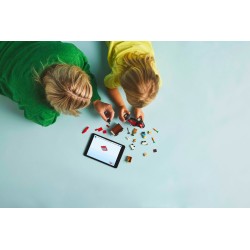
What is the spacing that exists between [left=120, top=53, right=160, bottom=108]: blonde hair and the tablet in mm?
439

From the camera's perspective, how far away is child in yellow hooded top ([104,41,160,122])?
4.27ft

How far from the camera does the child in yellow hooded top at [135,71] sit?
1.30m

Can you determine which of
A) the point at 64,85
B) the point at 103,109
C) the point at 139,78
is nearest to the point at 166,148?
the point at 103,109

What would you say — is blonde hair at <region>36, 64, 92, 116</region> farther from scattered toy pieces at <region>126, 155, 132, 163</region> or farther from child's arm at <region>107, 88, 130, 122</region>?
scattered toy pieces at <region>126, 155, 132, 163</region>

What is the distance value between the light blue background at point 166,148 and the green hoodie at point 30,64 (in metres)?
0.30

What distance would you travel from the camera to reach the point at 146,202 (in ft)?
5.87

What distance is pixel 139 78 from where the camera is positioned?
129cm

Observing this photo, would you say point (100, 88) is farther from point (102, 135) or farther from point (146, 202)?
point (146, 202)

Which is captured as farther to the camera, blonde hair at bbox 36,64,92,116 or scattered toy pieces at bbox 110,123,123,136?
scattered toy pieces at bbox 110,123,123,136

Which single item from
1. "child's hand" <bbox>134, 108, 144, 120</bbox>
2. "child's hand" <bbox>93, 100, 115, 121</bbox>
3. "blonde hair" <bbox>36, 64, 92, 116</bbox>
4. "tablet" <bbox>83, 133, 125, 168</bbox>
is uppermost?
"child's hand" <bbox>134, 108, 144, 120</bbox>

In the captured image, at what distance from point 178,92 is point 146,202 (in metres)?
0.67

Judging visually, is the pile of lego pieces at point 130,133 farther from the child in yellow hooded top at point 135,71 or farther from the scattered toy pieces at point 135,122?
the child in yellow hooded top at point 135,71


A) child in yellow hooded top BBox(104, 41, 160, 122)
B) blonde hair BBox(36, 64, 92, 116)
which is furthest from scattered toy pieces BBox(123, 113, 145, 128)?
blonde hair BBox(36, 64, 92, 116)
